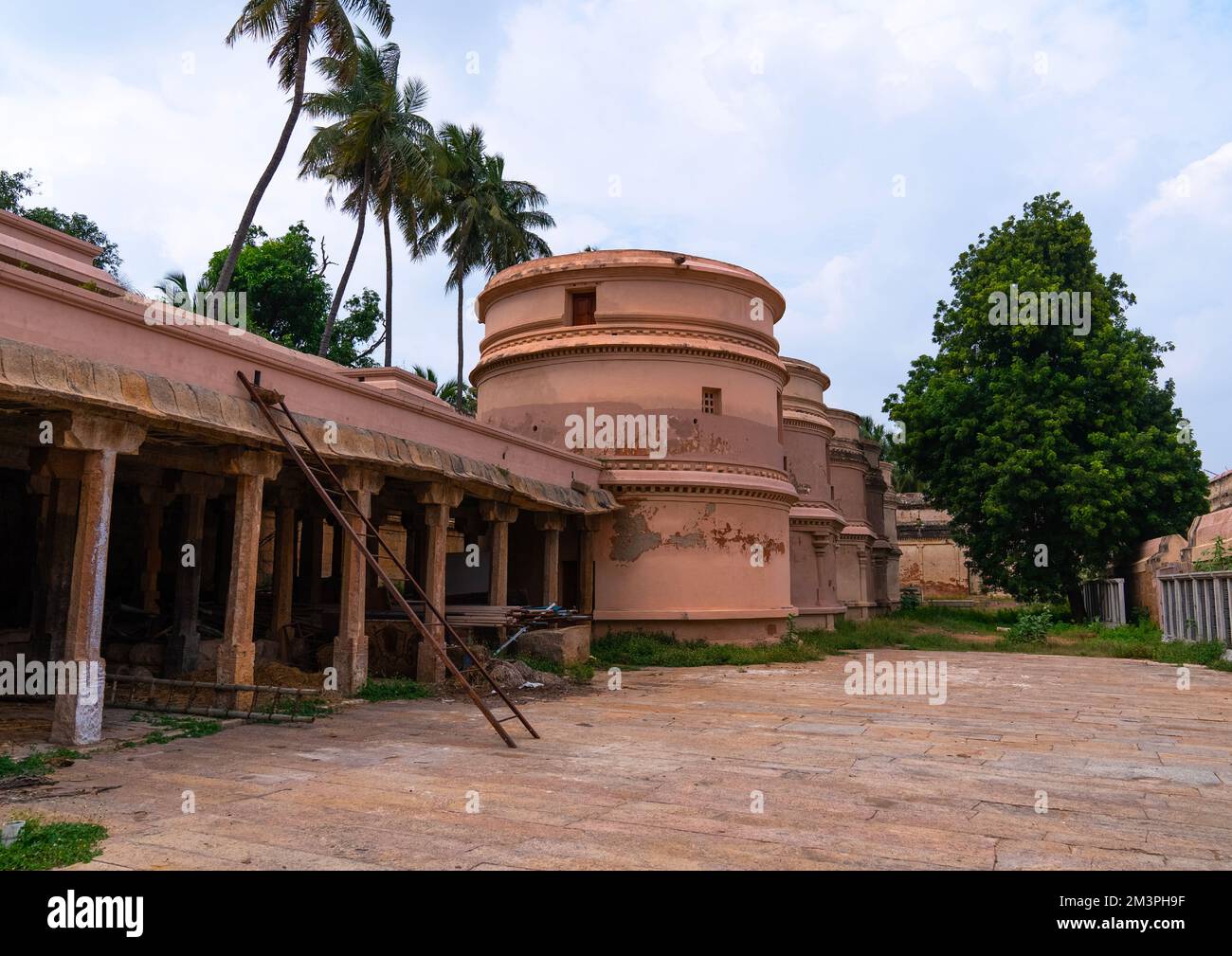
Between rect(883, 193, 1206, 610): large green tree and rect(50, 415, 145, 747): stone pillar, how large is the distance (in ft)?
82.5

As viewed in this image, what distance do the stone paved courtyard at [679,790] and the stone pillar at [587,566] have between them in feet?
23.9

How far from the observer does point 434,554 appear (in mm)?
14281

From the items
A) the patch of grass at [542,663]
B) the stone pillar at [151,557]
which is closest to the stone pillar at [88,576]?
the stone pillar at [151,557]

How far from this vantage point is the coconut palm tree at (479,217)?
3612 cm

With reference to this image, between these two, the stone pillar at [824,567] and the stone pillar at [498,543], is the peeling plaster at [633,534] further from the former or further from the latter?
the stone pillar at [824,567]

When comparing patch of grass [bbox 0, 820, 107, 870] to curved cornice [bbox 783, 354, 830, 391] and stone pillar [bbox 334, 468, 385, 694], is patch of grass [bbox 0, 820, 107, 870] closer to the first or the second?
stone pillar [bbox 334, 468, 385, 694]

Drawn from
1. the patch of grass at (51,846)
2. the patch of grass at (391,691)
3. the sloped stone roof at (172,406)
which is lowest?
the patch of grass at (51,846)

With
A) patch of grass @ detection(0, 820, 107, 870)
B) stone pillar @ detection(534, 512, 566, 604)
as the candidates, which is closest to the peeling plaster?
stone pillar @ detection(534, 512, 566, 604)

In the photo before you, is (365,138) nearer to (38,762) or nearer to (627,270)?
(627,270)

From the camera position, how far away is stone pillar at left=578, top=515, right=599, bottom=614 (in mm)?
19953

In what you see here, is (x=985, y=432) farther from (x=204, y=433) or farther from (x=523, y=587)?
(x=204, y=433)

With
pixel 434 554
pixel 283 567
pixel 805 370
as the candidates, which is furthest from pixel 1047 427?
pixel 283 567

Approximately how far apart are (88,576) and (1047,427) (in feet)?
86.9

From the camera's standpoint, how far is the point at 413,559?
29797 mm
